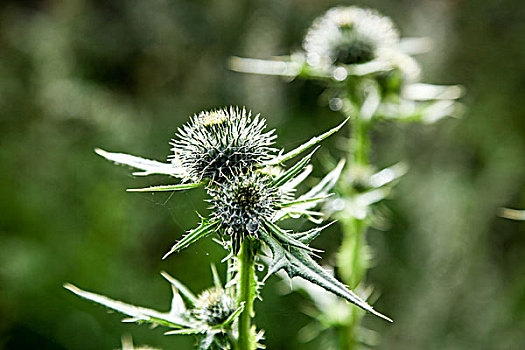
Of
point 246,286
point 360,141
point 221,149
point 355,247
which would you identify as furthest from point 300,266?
point 360,141

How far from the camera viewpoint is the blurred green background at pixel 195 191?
13.6 feet

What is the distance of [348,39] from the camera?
2836 mm

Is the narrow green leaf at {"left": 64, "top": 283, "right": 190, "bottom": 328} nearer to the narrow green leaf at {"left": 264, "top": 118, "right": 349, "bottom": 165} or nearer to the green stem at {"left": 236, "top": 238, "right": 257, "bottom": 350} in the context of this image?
the green stem at {"left": 236, "top": 238, "right": 257, "bottom": 350}

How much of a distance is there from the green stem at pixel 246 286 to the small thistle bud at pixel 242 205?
40 millimetres

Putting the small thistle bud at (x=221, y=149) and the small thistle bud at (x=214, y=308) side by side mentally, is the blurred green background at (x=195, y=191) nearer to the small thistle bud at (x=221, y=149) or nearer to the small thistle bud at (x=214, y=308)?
the small thistle bud at (x=214, y=308)

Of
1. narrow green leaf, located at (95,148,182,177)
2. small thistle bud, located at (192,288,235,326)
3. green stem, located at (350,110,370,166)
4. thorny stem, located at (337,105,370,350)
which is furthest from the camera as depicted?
green stem, located at (350,110,370,166)

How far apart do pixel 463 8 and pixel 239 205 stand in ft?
17.8

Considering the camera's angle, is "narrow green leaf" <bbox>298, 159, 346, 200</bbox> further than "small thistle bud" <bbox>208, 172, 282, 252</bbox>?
Yes

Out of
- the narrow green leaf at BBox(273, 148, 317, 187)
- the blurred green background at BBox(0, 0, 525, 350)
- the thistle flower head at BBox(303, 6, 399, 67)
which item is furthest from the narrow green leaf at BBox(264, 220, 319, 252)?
the blurred green background at BBox(0, 0, 525, 350)

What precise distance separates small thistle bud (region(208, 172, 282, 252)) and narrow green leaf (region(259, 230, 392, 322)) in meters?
0.05

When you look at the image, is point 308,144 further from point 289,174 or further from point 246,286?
point 246,286

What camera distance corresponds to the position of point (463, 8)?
6.02m

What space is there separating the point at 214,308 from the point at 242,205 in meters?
0.40

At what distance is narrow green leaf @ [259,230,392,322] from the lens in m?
1.22
